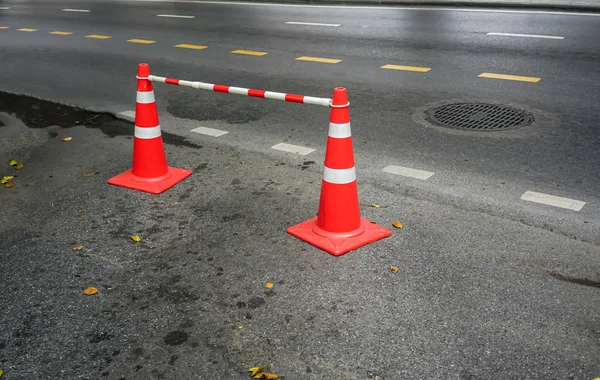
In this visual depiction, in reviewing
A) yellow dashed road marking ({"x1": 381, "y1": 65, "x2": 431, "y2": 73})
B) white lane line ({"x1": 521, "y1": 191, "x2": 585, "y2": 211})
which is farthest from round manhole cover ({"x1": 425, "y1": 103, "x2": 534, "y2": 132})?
yellow dashed road marking ({"x1": 381, "y1": 65, "x2": 431, "y2": 73})

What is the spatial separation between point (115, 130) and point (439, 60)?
216 inches

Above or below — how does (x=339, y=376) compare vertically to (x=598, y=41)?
below

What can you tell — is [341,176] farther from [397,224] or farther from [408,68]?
[408,68]

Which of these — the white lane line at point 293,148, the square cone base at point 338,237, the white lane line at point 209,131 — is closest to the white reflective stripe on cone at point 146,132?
the white lane line at point 293,148

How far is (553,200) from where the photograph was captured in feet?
16.7

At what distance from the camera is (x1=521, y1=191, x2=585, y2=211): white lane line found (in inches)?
196

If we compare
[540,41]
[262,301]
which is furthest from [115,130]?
[540,41]

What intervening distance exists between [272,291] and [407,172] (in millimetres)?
2395

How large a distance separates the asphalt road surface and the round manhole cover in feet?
0.58

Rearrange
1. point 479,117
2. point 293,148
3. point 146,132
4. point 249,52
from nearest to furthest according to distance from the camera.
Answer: point 146,132 → point 293,148 → point 479,117 → point 249,52

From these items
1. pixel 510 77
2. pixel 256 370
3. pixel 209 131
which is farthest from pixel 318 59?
pixel 256 370

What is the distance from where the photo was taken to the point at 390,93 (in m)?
8.59

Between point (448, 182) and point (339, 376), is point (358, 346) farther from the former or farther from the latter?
point (448, 182)

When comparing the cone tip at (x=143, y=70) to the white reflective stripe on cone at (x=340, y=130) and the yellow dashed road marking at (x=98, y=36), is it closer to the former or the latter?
the white reflective stripe on cone at (x=340, y=130)
